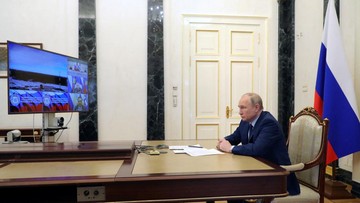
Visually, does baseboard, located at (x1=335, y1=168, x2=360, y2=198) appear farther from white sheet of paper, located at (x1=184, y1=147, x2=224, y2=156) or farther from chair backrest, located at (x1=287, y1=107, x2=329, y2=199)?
white sheet of paper, located at (x1=184, y1=147, x2=224, y2=156)

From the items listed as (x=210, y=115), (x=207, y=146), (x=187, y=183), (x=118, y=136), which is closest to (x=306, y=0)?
(x=210, y=115)

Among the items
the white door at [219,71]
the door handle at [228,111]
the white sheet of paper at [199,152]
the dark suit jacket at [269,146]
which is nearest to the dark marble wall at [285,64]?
the white door at [219,71]

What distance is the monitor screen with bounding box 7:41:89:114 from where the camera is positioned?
189 centimetres

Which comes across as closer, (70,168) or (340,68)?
(70,168)

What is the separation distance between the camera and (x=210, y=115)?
442 cm

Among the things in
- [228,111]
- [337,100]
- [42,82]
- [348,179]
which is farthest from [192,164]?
[228,111]

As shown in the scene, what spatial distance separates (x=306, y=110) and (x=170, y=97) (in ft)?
7.74

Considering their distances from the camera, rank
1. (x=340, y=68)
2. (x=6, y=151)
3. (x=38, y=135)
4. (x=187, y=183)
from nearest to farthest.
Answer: (x=187, y=183) → (x=6, y=151) → (x=340, y=68) → (x=38, y=135)

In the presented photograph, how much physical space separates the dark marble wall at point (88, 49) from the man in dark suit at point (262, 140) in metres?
2.65

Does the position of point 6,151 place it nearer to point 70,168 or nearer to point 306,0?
point 70,168

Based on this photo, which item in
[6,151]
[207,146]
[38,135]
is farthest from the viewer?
[38,135]

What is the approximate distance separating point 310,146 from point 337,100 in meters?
0.98

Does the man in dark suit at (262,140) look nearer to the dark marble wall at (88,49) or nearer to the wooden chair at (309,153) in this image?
the wooden chair at (309,153)

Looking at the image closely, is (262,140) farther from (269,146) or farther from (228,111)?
(228,111)
